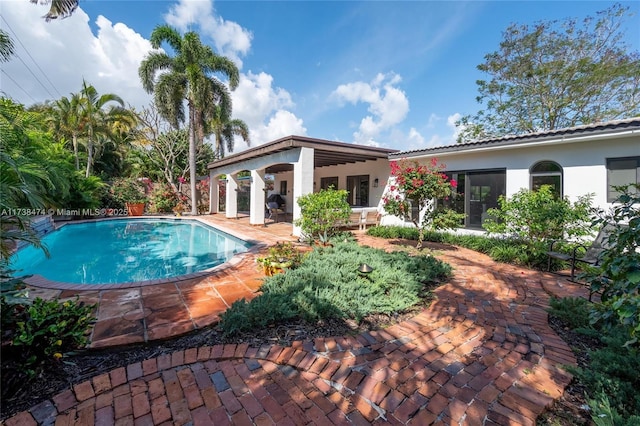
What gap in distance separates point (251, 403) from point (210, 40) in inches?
805

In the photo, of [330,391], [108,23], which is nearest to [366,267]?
[330,391]

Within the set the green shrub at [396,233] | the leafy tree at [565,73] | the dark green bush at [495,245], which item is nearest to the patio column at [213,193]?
the dark green bush at [495,245]

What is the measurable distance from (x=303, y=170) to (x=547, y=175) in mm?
7453

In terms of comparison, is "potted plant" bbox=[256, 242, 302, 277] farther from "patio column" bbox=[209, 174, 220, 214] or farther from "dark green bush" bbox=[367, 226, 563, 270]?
"patio column" bbox=[209, 174, 220, 214]

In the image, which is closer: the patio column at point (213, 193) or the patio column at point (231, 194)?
the patio column at point (231, 194)

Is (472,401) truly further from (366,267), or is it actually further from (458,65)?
(458,65)

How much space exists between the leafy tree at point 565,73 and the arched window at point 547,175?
45.2 feet

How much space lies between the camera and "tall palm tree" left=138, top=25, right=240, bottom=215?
16.0 metres

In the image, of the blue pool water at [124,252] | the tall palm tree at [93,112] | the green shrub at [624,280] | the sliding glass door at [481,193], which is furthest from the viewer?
the tall palm tree at [93,112]

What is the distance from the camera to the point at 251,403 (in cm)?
224

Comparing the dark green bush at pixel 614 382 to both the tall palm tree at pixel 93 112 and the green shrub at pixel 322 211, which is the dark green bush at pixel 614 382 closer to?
the green shrub at pixel 322 211

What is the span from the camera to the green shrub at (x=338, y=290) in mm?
3498

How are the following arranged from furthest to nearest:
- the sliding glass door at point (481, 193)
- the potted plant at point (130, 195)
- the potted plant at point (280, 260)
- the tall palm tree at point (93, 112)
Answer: the potted plant at point (130, 195)
the tall palm tree at point (93, 112)
the sliding glass door at point (481, 193)
the potted plant at point (280, 260)

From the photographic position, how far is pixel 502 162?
347 inches
